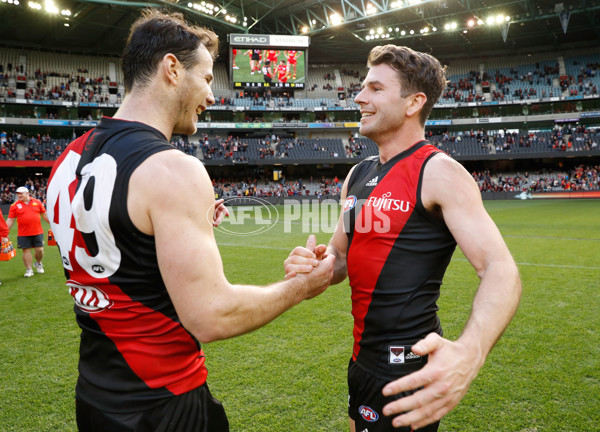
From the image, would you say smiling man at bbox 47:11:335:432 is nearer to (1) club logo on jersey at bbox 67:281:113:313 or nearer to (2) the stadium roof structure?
(1) club logo on jersey at bbox 67:281:113:313

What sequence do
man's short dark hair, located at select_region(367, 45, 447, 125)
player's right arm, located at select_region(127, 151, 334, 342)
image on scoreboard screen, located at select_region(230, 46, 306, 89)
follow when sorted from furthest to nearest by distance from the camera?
image on scoreboard screen, located at select_region(230, 46, 306, 89) → man's short dark hair, located at select_region(367, 45, 447, 125) → player's right arm, located at select_region(127, 151, 334, 342)

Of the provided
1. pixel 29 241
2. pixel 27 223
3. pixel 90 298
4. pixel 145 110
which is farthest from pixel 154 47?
pixel 29 241

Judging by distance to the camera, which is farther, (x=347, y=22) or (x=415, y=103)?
(x=347, y=22)

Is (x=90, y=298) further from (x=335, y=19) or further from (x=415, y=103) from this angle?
(x=335, y=19)

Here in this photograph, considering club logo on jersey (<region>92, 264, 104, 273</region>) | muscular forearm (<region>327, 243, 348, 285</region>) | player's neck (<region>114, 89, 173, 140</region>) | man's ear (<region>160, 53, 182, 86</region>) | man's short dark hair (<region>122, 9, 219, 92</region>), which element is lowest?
muscular forearm (<region>327, 243, 348, 285</region>)

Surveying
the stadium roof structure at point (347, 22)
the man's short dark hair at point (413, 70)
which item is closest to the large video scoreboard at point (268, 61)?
the stadium roof structure at point (347, 22)

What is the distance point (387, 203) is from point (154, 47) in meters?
1.43

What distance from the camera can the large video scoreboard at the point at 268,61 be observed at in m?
45.2

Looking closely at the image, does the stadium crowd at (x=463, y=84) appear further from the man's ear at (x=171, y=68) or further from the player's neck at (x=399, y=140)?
the man's ear at (x=171, y=68)

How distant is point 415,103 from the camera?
2426 millimetres

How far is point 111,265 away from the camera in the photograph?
1.59 meters

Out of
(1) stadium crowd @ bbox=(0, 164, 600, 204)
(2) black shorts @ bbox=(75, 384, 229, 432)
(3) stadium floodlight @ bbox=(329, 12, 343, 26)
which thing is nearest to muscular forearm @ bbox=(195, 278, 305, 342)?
(2) black shorts @ bbox=(75, 384, 229, 432)

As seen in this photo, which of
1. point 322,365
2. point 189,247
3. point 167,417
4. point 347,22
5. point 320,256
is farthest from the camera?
point 347,22

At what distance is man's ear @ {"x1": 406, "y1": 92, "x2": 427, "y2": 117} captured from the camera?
2410 millimetres
